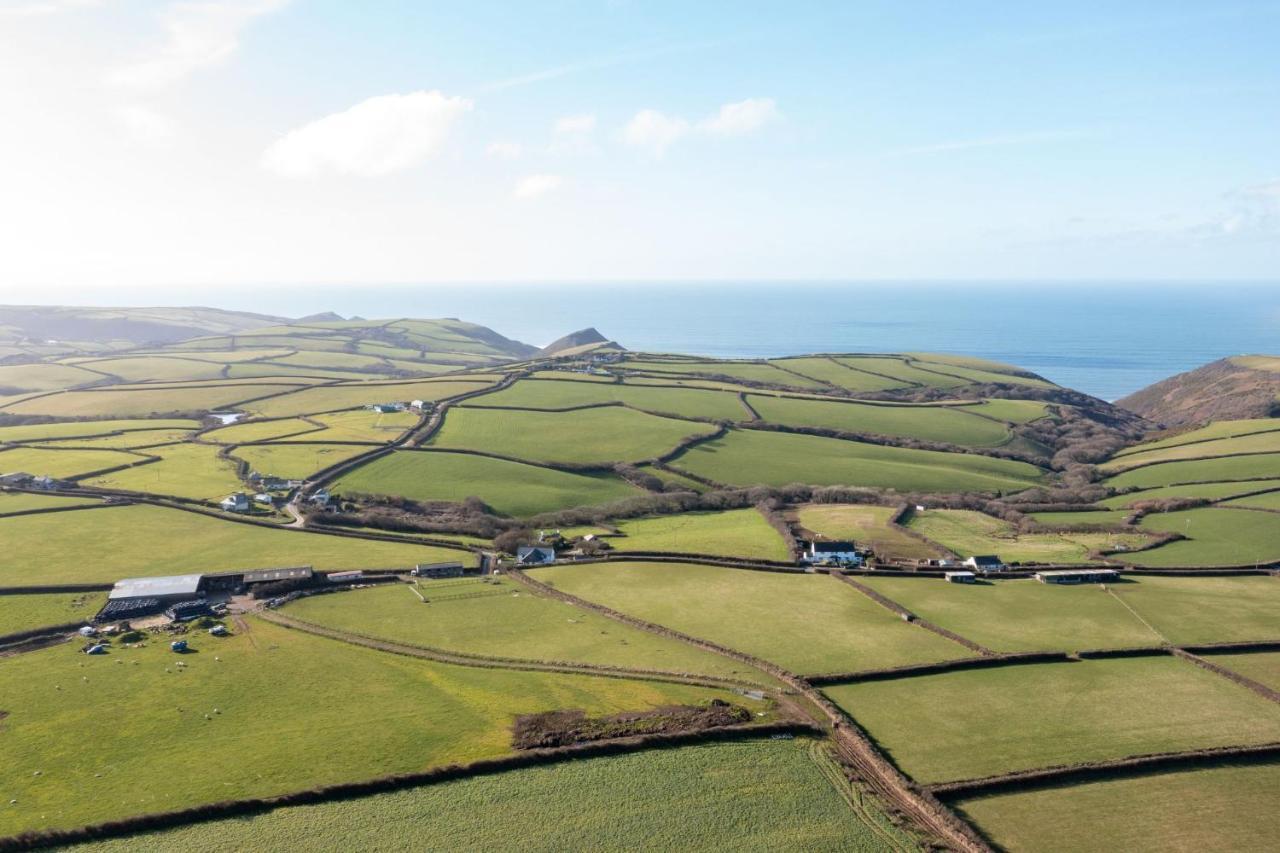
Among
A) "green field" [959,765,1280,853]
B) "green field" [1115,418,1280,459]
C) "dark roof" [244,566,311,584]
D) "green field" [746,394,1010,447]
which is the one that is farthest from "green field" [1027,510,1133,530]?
"dark roof" [244,566,311,584]

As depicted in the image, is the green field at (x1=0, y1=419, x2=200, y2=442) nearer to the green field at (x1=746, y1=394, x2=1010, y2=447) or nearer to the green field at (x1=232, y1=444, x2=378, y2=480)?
the green field at (x1=232, y1=444, x2=378, y2=480)

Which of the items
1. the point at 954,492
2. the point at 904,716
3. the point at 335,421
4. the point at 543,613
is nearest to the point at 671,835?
the point at 904,716

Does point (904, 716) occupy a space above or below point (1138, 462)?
below

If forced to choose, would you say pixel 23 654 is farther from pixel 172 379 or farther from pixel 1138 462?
pixel 172 379

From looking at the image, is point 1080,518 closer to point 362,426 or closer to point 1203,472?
point 1203,472

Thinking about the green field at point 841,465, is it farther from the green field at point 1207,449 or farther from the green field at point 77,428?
the green field at point 77,428

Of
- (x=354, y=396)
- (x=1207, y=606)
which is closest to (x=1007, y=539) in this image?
(x=1207, y=606)
